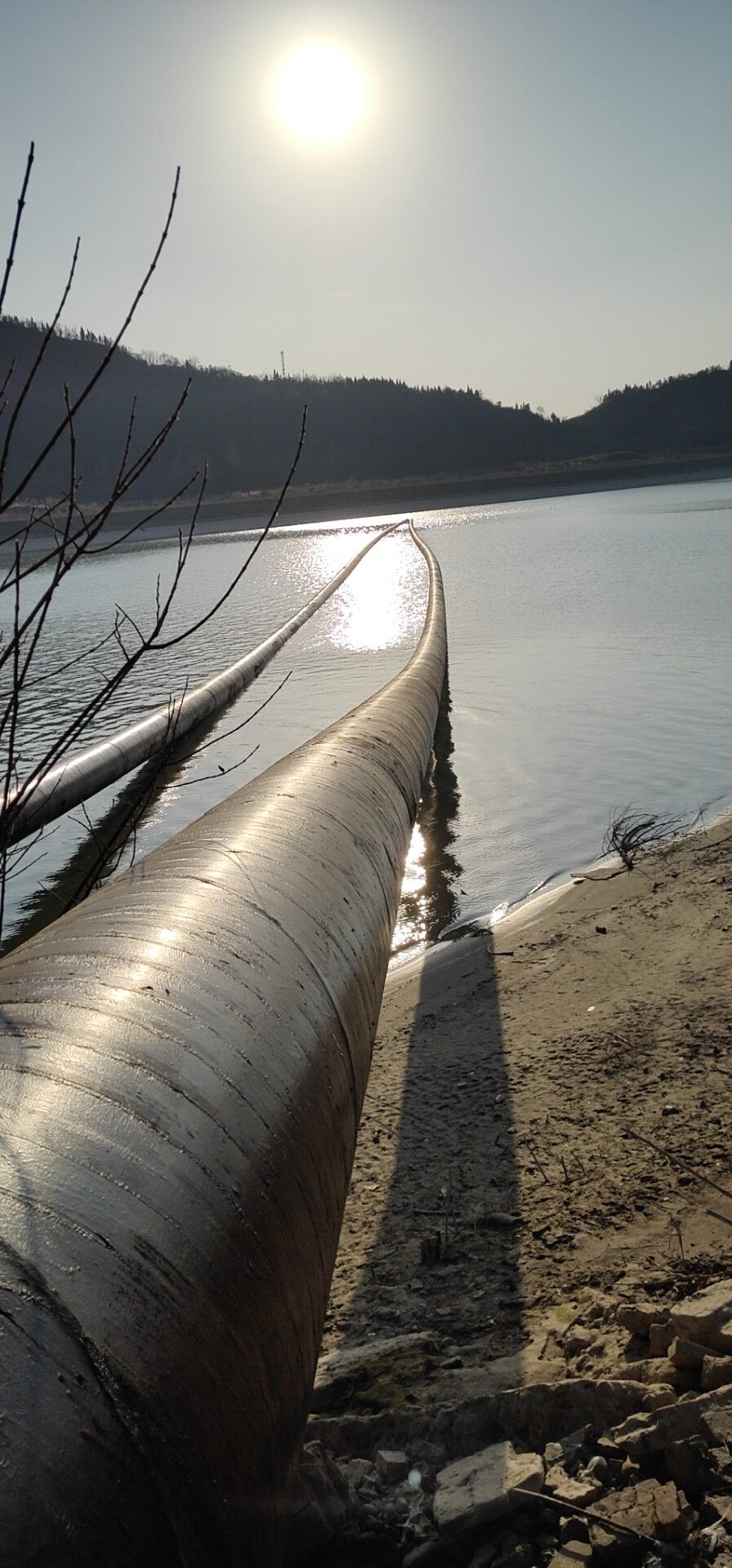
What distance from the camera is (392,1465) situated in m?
1.95

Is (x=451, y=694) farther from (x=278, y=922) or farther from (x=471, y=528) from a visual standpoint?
(x=471, y=528)

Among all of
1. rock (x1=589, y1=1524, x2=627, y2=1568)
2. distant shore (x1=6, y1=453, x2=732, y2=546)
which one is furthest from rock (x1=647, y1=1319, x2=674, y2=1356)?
distant shore (x1=6, y1=453, x2=732, y2=546)

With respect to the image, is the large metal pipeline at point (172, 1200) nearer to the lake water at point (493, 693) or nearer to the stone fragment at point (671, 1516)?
the stone fragment at point (671, 1516)

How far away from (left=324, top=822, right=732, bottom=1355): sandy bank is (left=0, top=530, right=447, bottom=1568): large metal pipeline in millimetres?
863

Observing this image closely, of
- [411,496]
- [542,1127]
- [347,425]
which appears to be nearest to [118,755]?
[542,1127]

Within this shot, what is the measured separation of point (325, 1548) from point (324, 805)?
1.62m

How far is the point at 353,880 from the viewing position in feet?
8.54

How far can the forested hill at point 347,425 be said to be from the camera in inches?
3952

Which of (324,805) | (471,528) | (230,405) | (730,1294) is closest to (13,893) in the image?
(324,805)

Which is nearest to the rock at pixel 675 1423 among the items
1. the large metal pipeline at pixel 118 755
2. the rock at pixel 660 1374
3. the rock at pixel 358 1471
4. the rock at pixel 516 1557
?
the rock at pixel 660 1374

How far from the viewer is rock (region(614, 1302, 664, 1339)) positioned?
2.23 metres

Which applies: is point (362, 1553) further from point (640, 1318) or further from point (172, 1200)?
A: point (172, 1200)

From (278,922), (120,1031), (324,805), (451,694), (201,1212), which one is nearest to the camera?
(201,1212)

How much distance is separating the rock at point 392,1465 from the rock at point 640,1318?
0.56 meters
